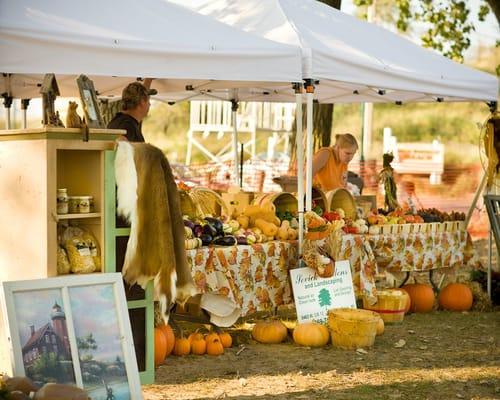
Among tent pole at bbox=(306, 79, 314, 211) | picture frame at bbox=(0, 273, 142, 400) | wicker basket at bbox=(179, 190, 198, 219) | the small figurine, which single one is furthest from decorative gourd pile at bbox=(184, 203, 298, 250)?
picture frame at bbox=(0, 273, 142, 400)

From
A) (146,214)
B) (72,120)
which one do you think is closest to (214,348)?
(146,214)

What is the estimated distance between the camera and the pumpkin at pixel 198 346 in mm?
6379

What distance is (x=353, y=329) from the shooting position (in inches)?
261

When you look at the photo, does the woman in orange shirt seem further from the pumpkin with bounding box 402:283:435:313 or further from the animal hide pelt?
the animal hide pelt

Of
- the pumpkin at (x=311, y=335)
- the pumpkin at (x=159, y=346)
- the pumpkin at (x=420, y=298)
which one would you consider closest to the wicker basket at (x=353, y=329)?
the pumpkin at (x=311, y=335)

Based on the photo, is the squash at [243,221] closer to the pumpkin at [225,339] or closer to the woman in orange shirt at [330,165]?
the pumpkin at [225,339]

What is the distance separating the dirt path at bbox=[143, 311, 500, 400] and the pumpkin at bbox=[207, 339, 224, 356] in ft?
0.17

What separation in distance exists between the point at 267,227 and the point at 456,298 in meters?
2.48

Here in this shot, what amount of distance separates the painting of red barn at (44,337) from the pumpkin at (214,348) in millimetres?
2162

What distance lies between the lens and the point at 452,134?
35875 millimetres

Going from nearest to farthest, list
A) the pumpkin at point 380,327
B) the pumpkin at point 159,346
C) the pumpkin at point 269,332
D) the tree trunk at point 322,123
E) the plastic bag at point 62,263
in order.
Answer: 1. the plastic bag at point 62,263
2. the pumpkin at point 159,346
3. the pumpkin at point 269,332
4. the pumpkin at point 380,327
5. the tree trunk at point 322,123

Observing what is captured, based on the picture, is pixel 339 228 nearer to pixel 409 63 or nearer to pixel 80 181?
pixel 409 63

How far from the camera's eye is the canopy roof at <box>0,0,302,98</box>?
A: 18.1ft

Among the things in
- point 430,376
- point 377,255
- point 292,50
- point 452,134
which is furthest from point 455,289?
point 452,134
